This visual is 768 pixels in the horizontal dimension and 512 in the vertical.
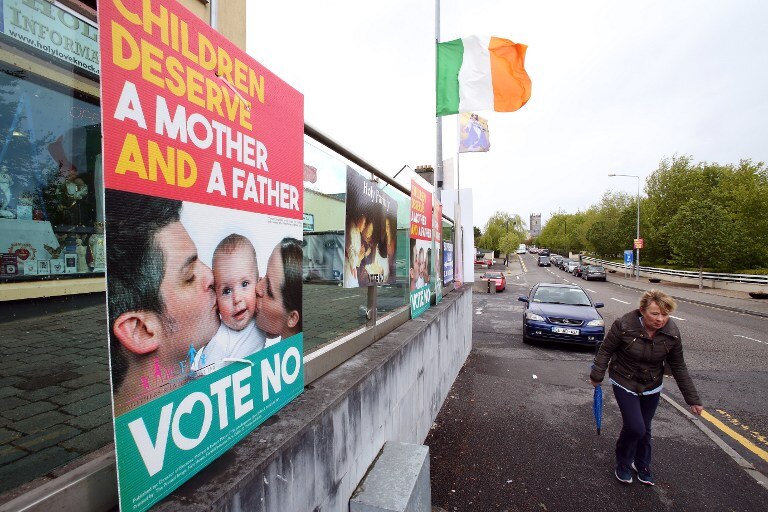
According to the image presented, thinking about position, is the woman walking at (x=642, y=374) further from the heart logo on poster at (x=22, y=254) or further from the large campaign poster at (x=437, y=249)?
the heart logo on poster at (x=22, y=254)

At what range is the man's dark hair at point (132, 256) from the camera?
1.14 m

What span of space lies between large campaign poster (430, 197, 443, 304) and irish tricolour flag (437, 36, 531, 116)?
9.79 feet

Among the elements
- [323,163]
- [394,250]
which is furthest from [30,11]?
[394,250]

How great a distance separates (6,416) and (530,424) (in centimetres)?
521

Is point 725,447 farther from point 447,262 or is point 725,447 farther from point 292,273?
point 292,273

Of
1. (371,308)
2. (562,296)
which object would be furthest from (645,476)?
(562,296)

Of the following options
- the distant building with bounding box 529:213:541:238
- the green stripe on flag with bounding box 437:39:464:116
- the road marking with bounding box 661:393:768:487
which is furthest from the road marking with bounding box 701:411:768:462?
the distant building with bounding box 529:213:541:238

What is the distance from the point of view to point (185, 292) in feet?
4.64

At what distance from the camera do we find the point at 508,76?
25.3 ft

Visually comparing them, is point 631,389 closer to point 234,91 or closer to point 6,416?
point 234,91

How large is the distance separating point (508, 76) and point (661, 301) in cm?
576

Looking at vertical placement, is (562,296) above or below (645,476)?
above

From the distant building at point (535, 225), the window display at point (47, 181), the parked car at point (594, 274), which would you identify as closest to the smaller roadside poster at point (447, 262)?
the window display at point (47, 181)

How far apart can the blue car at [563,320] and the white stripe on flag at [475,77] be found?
5.23 metres
